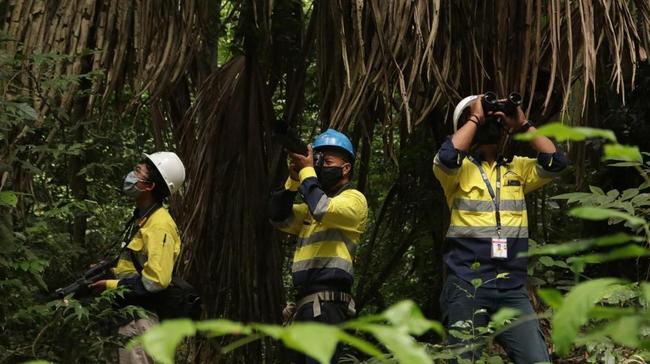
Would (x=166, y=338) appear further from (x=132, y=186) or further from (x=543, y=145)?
(x=132, y=186)

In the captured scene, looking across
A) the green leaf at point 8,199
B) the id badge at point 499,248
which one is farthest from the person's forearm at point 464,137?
the green leaf at point 8,199

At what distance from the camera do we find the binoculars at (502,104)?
4957mm

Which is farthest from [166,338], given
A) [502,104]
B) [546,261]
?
[502,104]

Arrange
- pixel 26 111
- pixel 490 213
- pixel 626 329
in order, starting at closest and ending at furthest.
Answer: pixel 626 329 < pixel 26 111 < pixel 490 213

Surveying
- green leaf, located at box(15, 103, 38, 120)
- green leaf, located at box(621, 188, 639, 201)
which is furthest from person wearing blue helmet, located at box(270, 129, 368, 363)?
green leaf, located at box(15, 103, 38, 120)

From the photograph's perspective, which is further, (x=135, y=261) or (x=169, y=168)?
(x=169, y=168)

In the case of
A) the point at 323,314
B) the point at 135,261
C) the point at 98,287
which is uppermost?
the point at 135,261

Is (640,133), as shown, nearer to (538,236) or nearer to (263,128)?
(538,236)

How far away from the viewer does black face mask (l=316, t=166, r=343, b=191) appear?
5.24 m

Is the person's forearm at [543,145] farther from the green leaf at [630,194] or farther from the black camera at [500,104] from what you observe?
the green leaf at [630,194]

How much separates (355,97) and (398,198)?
2675mm

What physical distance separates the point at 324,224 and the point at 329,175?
0.92 ft

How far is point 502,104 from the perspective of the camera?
4984 millimetres

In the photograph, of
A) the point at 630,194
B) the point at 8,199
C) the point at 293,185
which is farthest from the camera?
the point at 293,185
